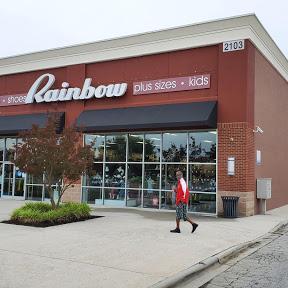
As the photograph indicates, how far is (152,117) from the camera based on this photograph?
60.1ft

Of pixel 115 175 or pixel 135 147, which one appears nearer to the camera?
pixel 135 147

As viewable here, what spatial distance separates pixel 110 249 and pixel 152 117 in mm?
9467

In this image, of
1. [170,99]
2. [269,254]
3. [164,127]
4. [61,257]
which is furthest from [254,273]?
Answer: [170,99]

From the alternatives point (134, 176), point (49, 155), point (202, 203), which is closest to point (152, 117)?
point (134, 176)

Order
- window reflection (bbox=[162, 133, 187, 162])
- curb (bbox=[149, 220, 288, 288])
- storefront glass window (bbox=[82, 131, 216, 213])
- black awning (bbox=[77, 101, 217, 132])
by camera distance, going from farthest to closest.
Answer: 1. window reflection (bbox=[162, 133, 187, 162])
2. storefront glass window (bbox=[82, 131, 216, 213])
3. black awning (bbox=[77, 101, 217, 132])
4. curb (bbox=[149, 220, 288, 288])

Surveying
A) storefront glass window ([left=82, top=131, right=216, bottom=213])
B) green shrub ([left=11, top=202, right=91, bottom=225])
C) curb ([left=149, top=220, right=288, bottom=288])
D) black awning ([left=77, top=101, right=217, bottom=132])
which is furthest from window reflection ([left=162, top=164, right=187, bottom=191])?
curb ([left=149, top=220, right=288, bottom=288])

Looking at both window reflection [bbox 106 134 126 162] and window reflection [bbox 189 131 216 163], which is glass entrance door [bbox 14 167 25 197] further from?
window reflection [bbox 189 131 216 163]

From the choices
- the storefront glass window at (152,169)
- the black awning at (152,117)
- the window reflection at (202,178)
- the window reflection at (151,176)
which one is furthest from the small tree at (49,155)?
the window reflection at (202,178)

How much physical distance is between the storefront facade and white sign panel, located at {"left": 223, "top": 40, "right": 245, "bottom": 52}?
0.13ft

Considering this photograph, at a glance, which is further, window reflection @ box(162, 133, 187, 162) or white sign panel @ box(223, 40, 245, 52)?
window reflection @ box(162, 133, 187, 162)

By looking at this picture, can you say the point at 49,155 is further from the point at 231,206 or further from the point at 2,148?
the point at 2,148

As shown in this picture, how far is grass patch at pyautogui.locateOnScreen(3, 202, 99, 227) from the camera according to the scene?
13.4 m

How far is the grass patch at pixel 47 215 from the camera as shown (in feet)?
44.0

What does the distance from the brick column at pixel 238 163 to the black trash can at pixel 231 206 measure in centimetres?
45
